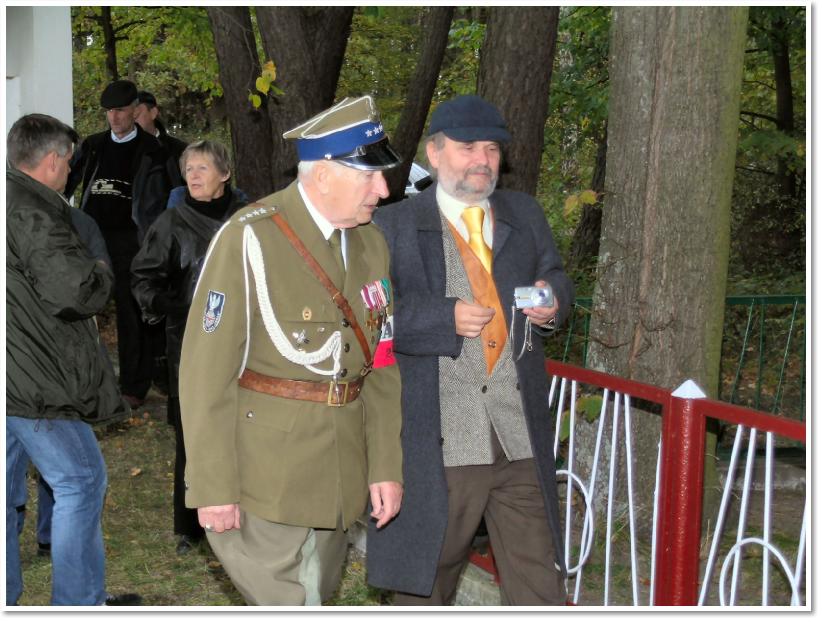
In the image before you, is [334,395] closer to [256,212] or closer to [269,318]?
[269,318]

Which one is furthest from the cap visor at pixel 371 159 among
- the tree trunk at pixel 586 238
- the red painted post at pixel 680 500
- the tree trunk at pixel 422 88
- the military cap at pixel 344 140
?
the tree trunk at pixel 586 238

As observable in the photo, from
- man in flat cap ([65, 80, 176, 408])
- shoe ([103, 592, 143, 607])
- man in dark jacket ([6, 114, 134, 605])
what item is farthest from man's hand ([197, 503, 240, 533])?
man in flat cap ([65, 80, 176, 408])

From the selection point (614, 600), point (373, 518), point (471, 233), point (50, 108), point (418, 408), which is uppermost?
point (50, 108)

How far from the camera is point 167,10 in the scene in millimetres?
16172

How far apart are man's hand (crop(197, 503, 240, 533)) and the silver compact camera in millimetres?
1209

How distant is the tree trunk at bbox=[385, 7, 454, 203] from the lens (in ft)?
36.6

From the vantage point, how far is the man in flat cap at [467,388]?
3969 millimetres

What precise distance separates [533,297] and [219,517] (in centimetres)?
130

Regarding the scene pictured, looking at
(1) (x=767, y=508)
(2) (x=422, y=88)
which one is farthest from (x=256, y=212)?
(2) (x=422, y=88)

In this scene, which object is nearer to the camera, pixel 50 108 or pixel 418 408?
pixel 418 408

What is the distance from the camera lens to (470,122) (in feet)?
13.1

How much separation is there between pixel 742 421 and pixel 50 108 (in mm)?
7114

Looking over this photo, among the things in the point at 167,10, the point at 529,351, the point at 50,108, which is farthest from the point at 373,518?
the point at 167,10

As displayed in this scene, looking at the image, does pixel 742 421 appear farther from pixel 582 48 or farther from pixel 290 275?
pixel 582 48
